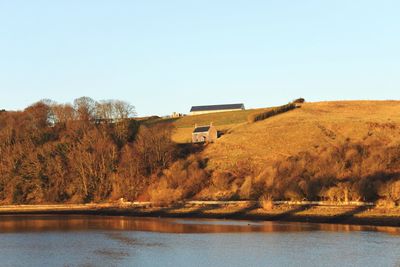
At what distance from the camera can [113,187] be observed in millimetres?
86375

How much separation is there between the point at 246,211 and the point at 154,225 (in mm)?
11119

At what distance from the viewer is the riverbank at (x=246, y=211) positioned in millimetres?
55094

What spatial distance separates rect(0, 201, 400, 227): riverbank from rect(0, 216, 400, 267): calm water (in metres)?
3.00

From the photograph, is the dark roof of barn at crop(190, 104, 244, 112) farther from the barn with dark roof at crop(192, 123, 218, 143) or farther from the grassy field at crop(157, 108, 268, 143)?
the barn with dark roof at crop(192, 123, 218, 143)

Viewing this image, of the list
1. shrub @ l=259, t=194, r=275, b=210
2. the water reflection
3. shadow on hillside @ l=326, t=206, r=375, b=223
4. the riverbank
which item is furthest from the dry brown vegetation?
the water reflection

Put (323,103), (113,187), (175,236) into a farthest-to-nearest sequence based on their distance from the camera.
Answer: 1. (323,103)
2. (113,187)
3. (175,236)

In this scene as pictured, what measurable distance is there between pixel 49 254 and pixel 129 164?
45.9 metres

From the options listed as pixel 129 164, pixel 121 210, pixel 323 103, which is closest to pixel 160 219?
pixel 121 210

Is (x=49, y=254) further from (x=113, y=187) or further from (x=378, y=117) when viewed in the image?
(x=378, y=117)

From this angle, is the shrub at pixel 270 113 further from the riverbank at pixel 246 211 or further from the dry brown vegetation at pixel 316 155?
the riverbank at pixel 246 211

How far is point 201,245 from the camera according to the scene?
44312mm

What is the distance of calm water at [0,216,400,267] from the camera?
37.9m

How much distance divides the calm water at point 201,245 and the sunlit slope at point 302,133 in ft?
98.1

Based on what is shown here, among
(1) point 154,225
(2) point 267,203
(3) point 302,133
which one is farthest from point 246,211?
(3) point 302,133
